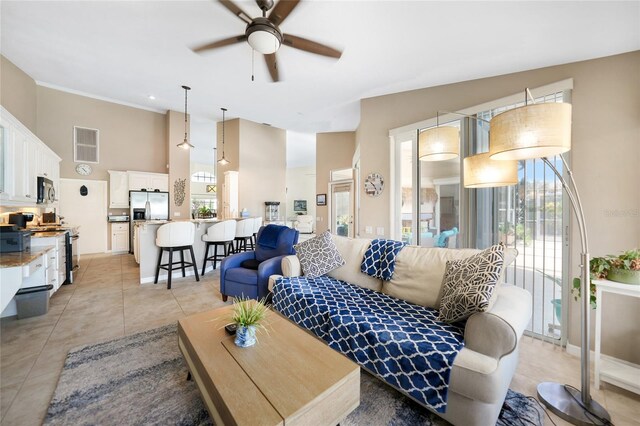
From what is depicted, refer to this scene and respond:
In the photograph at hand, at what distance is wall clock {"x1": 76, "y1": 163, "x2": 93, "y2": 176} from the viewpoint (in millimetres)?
Result: 5986

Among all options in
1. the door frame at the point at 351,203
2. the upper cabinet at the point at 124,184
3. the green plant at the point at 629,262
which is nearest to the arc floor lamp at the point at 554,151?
the green plant at the point at 629,262

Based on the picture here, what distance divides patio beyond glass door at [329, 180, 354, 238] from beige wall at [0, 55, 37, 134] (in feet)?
21.1

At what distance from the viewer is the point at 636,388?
168cm

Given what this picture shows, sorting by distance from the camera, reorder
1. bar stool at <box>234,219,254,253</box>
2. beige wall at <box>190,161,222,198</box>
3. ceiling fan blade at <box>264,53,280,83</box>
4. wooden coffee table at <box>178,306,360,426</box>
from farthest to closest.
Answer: beige wall at <box>190,161,222,198</box>
bar stool at <box>234,219,254,253</box>
ceiling fan blade at <box>264,53,280,83</box>
wooden coffee table at <box>178,306,360,426</box>

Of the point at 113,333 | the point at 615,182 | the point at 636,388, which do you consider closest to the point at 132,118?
the point at 113,333

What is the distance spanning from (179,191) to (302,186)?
7289 mm

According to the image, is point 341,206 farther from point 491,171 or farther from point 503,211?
point 491,171

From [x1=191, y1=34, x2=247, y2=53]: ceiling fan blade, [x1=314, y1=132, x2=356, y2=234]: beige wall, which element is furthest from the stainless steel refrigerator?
[x1=191, y1=34, x2=247, y2=53]: ceiling fan blade

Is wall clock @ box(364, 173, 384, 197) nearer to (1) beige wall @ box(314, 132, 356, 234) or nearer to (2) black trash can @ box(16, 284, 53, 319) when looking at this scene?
(1) beige wall @ box(314, 132, 356, 234)

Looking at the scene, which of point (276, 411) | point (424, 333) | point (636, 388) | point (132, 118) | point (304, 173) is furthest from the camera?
point (304, 173)

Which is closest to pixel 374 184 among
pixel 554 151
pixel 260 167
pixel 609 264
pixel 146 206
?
pixel 554 151

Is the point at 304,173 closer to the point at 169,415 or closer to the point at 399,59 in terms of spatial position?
the point at 399,59

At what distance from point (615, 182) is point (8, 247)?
5.76m

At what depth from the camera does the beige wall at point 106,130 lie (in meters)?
5.62
